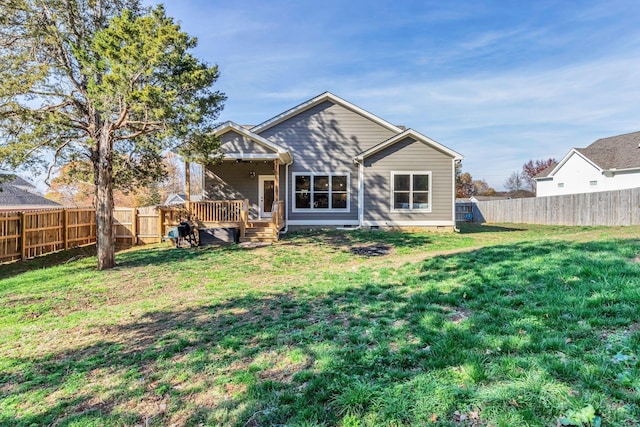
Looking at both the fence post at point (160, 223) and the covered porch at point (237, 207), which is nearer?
the covered porch at point (237, 207)

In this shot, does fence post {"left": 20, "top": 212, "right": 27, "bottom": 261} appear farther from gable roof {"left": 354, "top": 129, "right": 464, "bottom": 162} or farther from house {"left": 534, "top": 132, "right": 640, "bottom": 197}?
house {"left": 534, "top": 132, "right": 640, "bottom": 197}

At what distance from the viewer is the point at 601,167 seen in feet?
71.6

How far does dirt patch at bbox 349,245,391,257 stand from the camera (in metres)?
10.1

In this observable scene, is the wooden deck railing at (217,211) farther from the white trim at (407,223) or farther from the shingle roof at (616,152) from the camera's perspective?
the shingle roof at (616,152)

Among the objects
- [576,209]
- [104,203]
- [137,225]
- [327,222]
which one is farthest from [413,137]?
[137,225]

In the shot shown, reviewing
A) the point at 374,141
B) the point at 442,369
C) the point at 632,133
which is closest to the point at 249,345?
the point at 442,369

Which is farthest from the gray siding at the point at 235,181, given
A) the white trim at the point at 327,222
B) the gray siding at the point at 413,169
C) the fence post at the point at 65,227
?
the fence post at the point at 65,227

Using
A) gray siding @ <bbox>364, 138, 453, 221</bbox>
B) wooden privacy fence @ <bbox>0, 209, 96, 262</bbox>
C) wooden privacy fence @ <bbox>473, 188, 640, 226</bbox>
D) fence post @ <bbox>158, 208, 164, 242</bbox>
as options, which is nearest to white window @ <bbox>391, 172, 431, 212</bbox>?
gray siding @ <bbox>364, 138, 453, 221</bbox>

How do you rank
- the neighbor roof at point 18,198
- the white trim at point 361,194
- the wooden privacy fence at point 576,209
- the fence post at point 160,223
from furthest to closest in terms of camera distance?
1. the neighbor roof at point 18,198
2. the white trim at point 361,194
3. the wooden privacy fence at point 576,209
4. the fence post at point 160,223

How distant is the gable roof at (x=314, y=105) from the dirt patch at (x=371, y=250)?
7.26 m

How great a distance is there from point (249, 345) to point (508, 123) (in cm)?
3119

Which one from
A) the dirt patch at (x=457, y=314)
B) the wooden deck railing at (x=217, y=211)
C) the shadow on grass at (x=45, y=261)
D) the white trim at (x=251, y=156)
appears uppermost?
the white trim at (x=251, y=156)

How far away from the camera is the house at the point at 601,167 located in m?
20.7

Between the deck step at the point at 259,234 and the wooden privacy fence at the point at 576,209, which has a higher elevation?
the wooden privacy fence at the point at 576,209
